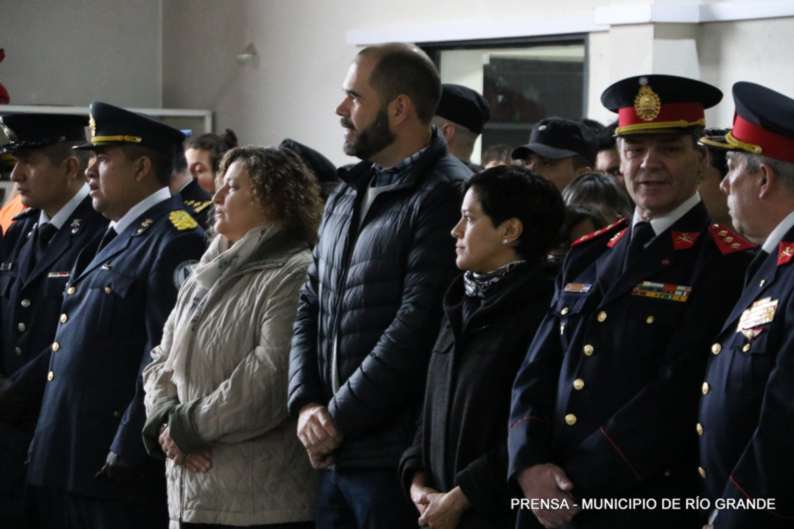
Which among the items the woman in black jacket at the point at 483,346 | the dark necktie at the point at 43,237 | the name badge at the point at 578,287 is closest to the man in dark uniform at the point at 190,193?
the dark necktie at the point at 43,237

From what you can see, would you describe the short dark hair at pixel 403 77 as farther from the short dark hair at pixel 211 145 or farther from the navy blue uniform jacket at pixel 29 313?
the short dark hair at pixel 211 145

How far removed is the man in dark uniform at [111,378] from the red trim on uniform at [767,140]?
171cm

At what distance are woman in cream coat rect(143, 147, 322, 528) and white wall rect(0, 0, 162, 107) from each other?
5.19 metres

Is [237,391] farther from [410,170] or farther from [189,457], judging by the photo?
[410,170]

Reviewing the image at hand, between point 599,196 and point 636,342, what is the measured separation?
3.15 ft

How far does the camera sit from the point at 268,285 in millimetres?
3309

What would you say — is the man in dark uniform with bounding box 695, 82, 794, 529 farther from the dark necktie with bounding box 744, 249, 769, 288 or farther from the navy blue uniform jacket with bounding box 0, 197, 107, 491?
the navy blue uniform jacket with bounding box 0, 197, 107, 491

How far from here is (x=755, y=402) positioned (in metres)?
2.22

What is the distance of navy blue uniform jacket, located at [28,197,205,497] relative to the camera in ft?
11.9

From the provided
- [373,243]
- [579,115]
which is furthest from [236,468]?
[579,115]

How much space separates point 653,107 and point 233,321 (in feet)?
3.90

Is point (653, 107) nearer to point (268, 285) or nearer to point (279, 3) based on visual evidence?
point (268, 285)

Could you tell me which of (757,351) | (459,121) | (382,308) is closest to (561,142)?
(459,121)

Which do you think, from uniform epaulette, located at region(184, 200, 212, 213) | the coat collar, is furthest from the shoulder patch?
the coat collar
